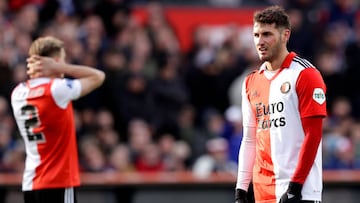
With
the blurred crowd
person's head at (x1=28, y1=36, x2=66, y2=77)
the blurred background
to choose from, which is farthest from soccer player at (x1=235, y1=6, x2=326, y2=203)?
the blurred crowd

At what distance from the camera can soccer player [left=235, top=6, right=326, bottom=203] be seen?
721cm

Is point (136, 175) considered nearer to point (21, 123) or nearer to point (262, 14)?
point (21, 123)

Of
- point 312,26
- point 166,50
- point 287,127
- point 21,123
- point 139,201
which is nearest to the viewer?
point 287,127

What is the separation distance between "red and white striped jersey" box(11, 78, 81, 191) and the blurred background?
9.20ft

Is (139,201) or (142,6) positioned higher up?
(142,6)

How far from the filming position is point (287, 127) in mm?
7383

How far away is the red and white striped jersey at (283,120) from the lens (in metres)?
7.27

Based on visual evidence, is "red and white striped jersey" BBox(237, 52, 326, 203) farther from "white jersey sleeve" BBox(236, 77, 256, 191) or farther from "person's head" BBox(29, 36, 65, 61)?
"person's head" BBox(29, 36, 65, 61)

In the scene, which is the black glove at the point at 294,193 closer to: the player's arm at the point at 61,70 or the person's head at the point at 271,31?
the person's head at the point at 271,31

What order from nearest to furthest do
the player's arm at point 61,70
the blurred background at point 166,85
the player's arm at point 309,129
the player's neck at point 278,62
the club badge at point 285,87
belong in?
the player's arm at point 309,129 → the club badge at point 285,87 → the player's neck at point 278,62 → the player's arm at point 61,70 → the blurred background at point 166,85

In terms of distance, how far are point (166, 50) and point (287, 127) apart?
8469mm

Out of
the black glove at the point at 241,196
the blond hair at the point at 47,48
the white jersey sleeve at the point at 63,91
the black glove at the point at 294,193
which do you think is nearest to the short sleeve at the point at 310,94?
the black glove at the point at 294,193

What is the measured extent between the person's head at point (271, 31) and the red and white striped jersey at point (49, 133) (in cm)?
204

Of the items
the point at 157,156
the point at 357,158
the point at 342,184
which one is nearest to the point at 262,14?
the point at 342,184
